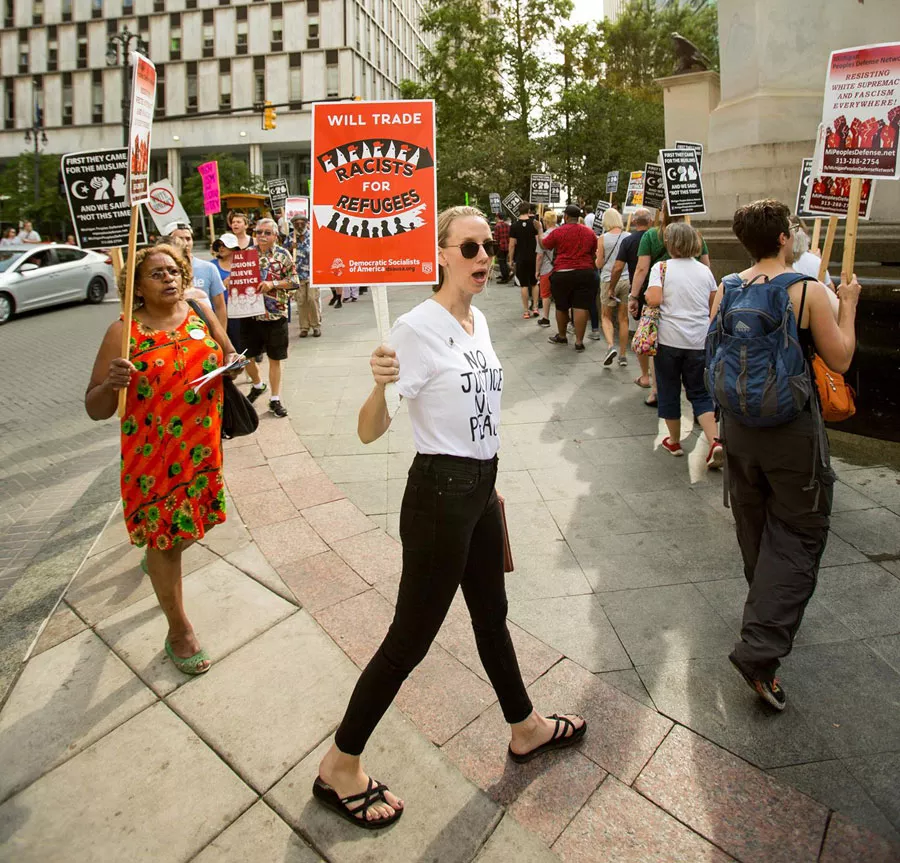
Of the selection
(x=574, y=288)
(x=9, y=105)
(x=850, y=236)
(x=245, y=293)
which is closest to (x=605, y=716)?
(x=850, y=236)

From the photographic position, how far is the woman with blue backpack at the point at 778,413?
3062 millimetres

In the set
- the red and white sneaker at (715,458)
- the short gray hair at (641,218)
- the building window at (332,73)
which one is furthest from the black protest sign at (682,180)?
the building window at (332,73)

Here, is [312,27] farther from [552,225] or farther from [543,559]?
[543,559]

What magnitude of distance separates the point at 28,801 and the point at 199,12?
78705mm

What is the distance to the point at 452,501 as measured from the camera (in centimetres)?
242

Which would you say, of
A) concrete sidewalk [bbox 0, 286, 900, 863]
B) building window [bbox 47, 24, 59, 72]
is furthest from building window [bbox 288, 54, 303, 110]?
concrete sidewalk [bbox 0, 286, 900, 863]

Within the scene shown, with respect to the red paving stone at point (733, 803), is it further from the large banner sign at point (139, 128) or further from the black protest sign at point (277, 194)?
the black protest sign at point (277, 194)

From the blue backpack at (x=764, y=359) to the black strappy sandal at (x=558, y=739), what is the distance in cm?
136

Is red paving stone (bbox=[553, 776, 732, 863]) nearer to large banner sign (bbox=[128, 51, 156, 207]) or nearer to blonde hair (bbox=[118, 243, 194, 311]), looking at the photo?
blonde hair (bbox=[118, 243, 194, 311])

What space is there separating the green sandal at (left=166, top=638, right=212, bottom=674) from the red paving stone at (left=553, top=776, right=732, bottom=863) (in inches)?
67.0

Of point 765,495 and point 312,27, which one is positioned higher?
point 312,27

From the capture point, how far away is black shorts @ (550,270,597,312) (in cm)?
1009

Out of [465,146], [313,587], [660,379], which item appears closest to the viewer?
[313,587]

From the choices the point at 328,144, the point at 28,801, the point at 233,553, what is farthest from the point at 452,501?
the point at 233,553
